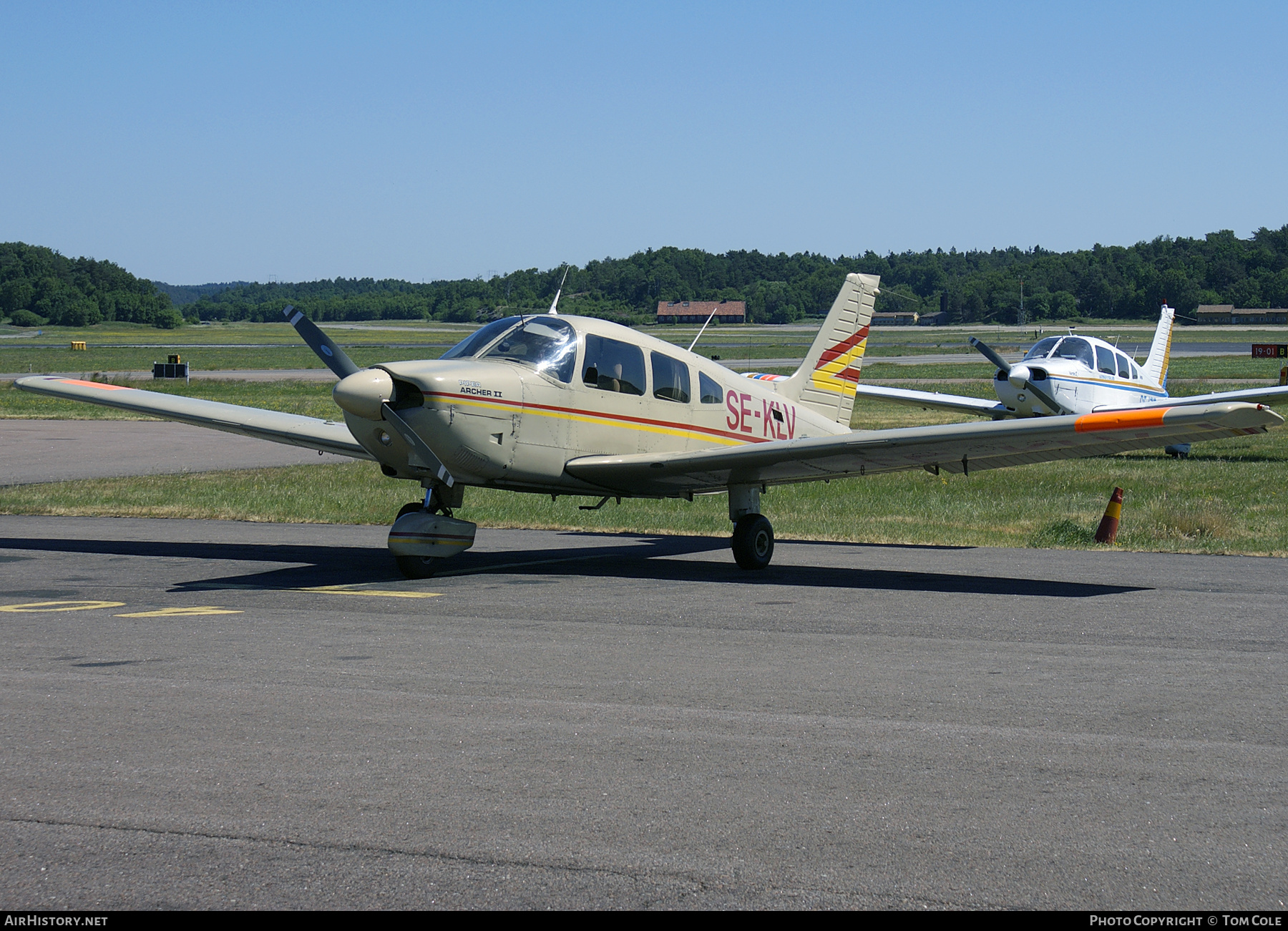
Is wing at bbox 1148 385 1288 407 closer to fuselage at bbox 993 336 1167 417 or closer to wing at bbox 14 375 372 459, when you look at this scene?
fuselage at bbox 993 336 1167 417

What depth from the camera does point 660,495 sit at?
14031 mm

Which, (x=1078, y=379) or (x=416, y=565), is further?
(x=1078, y=379)

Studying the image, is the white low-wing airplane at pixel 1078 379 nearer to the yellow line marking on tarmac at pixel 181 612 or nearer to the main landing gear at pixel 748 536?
the main landing gear at pixel 748 536

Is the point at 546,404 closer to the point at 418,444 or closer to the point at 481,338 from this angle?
the point at 481,338

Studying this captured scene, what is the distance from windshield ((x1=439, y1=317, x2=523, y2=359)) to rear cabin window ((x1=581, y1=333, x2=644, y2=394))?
2.79 ft

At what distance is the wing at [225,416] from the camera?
48.3ft

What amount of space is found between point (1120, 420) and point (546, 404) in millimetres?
5350

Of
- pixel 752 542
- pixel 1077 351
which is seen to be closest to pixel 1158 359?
pixel 1077 351

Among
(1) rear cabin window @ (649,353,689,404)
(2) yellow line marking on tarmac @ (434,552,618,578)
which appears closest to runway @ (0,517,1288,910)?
(2) yellow line marking on tarmac @ (434,552,618,578)

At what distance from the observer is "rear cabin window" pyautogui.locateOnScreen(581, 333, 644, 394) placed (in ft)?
42.5

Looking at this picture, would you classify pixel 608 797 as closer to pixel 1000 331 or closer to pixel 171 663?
pixel 171 663

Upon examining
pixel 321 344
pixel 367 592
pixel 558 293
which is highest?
pixel 558 293

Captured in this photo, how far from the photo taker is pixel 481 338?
12773 millimetres
